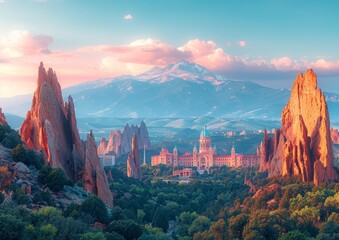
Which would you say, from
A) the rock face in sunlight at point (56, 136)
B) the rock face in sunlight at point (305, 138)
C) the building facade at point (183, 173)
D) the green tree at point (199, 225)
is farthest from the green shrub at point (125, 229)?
the building facade at point (183, 173)

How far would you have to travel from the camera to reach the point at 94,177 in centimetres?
5456

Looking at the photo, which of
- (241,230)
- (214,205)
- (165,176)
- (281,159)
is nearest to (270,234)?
(241,230)

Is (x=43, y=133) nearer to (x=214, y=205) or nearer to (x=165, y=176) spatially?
(x=214, y=205)

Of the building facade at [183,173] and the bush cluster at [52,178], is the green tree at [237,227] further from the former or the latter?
the building facade at [183,173]

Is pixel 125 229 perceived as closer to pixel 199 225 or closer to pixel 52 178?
pixel 52 178

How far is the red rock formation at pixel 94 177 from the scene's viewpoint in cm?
5366

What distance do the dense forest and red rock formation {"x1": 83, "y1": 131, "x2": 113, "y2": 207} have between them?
7.97 feet

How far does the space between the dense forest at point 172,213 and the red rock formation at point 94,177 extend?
243cm

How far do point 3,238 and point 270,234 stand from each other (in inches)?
973

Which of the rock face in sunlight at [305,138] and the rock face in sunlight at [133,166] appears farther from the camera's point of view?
the rock face in sunlight at [133,166]

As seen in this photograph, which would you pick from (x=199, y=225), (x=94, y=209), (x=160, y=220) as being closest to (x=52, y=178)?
(x=94, y=209)

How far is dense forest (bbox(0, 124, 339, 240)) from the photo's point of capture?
33750 mm

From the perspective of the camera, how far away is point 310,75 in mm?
86000

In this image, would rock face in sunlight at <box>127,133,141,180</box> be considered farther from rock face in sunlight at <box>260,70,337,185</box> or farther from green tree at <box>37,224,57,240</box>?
green tree at <box>37,224,57,240</box>
